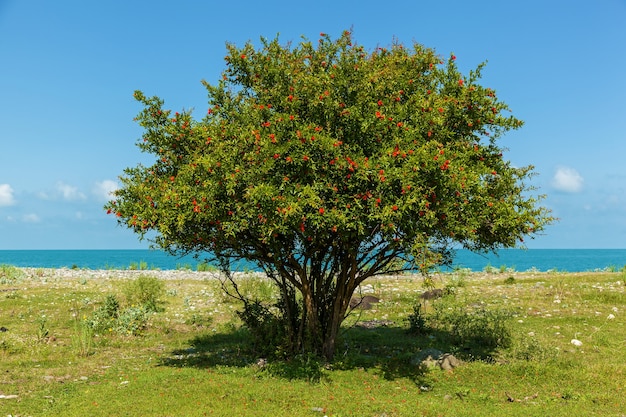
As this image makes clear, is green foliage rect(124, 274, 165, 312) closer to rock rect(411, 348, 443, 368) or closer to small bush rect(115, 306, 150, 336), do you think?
small bush rect(115, 306, 150, 336)

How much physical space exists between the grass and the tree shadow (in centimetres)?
6

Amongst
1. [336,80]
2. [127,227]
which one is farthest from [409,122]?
[127,227]

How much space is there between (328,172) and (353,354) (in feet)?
23.4

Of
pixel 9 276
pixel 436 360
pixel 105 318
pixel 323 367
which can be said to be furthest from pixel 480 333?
pixel 9 276

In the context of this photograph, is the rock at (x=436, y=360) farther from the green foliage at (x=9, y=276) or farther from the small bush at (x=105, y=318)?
the green foliage at (x=9, y=276)

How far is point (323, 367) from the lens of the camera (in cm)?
1441

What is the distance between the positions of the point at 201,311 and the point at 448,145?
624 inches

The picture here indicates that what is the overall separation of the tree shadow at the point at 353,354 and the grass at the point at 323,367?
60mm

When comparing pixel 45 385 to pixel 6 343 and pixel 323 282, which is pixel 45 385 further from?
pixel 323 282

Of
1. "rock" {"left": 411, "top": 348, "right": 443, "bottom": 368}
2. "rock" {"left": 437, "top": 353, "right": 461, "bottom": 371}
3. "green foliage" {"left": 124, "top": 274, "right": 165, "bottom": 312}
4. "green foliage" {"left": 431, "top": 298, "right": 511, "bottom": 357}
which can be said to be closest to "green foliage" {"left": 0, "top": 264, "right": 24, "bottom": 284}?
"green foliage" {"left": 124, "top": 274, "right": 165, "bottom": 312}

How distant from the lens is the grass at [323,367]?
1167 centimetres

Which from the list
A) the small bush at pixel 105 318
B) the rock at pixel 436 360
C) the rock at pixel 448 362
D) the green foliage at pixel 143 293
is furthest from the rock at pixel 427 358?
the green foliage at pixel 143 293

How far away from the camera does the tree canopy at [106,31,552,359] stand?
11172mm

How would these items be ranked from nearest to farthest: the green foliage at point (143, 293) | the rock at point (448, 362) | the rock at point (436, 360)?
the rock at point (448, 362)
the rock at point (436, 360)
the green foliage at point (143, 293)
